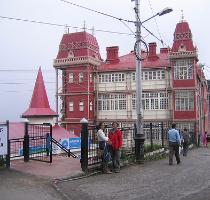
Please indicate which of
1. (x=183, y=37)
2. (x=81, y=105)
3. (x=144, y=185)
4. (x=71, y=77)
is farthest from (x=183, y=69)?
(x=144, y=185)

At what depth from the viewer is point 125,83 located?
4850 centimetres

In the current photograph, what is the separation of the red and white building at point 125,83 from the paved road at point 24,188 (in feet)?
115

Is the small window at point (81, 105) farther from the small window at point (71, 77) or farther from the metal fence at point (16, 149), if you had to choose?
the metal fence at point (16, 149)

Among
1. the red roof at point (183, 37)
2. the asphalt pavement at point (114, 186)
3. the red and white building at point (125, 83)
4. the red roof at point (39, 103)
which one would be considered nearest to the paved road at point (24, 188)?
the asphalt pavement at point (114, 186)

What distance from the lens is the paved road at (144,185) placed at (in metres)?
9.56

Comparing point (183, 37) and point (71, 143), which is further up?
point (183, 37)

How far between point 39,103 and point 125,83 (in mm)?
11421

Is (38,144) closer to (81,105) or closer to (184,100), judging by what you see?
(184,100)

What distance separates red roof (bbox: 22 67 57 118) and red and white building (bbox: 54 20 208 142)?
6.52m

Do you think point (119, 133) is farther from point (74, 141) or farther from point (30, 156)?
point (74, 141)

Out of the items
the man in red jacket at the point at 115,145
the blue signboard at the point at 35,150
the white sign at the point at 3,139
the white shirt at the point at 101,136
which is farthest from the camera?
the blue signboard at the point at 35,150

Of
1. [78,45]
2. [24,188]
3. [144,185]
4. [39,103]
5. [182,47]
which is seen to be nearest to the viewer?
[24,188]

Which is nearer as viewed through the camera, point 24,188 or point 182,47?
point 24,188

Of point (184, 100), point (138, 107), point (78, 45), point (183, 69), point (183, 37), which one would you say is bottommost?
point (138, 107)
